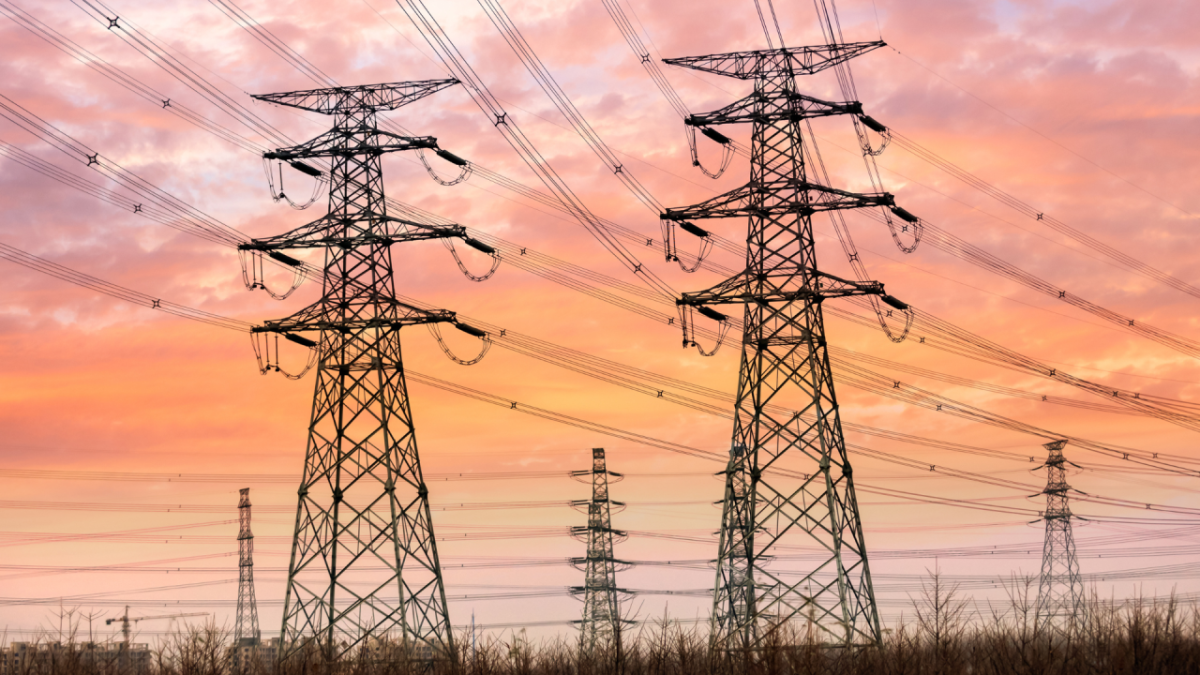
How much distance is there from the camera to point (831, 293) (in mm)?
39406

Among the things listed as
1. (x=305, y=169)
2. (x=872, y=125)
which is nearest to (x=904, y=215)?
(x=872, y=125)

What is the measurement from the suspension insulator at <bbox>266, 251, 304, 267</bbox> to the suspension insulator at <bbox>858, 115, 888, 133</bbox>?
733 inches

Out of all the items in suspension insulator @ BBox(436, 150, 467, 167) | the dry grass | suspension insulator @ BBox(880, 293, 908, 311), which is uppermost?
suspension insulator @ BBox(436, 150, 467, 167)

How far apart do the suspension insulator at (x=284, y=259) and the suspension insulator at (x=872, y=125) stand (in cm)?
1861

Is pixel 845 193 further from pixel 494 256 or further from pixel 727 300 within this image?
pixel 494 256

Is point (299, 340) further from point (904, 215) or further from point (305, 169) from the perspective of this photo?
point (904, 215)

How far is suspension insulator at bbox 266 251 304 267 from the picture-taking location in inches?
1697

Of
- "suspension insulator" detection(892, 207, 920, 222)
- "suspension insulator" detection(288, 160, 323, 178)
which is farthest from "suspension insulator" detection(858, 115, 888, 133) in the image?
"suspension insulator" detection(288, 160, 323, 178)

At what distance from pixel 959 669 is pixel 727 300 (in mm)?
16122

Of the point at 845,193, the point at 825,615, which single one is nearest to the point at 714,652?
the point at 825,615

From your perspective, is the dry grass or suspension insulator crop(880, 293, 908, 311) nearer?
the dry grass

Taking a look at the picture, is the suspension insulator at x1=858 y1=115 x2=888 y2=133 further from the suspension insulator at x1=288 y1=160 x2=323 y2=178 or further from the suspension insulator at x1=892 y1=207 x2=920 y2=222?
the suspension insulator at x1=288 y1=160 x2=323 y2=178

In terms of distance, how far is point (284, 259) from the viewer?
43469 mm

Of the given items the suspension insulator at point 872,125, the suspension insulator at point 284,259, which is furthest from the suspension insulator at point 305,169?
the suspension insulator at point 872,125
